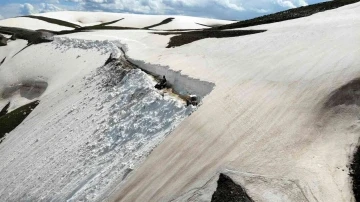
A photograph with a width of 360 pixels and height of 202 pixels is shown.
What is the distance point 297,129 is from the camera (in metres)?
15.6

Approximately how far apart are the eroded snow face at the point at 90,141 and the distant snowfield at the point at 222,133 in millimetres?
103

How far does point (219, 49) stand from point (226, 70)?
814cm

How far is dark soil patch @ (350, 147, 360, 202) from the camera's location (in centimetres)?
1190

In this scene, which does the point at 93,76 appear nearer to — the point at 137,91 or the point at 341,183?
the point at 137,91

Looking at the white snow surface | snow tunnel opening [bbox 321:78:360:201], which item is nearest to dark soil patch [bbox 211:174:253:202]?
snow tunnel opening [bbox 321:78:360:201]

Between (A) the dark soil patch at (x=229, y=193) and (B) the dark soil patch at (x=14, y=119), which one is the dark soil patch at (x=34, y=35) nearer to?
(B) the dark soil patch at (x=14, y=119)

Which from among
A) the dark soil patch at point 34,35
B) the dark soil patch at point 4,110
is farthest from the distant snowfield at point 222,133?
the dark soil patch at point 34,35

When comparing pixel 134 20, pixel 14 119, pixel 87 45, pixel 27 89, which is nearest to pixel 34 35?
pixel 87 45

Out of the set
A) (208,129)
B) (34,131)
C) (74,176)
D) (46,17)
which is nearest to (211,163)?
(208,129)

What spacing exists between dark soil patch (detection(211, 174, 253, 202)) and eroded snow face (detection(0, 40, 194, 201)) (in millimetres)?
6479

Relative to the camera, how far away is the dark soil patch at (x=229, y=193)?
12156 millimetres

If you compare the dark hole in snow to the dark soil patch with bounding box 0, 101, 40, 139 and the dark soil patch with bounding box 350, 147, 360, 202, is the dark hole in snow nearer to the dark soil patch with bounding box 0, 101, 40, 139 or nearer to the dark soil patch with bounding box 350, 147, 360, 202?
the dark soil patch with bounding box 350, 147, 360, 202

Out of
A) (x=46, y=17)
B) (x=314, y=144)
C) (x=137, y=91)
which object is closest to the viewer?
(x=314, y=144)

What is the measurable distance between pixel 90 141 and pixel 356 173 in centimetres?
1671
